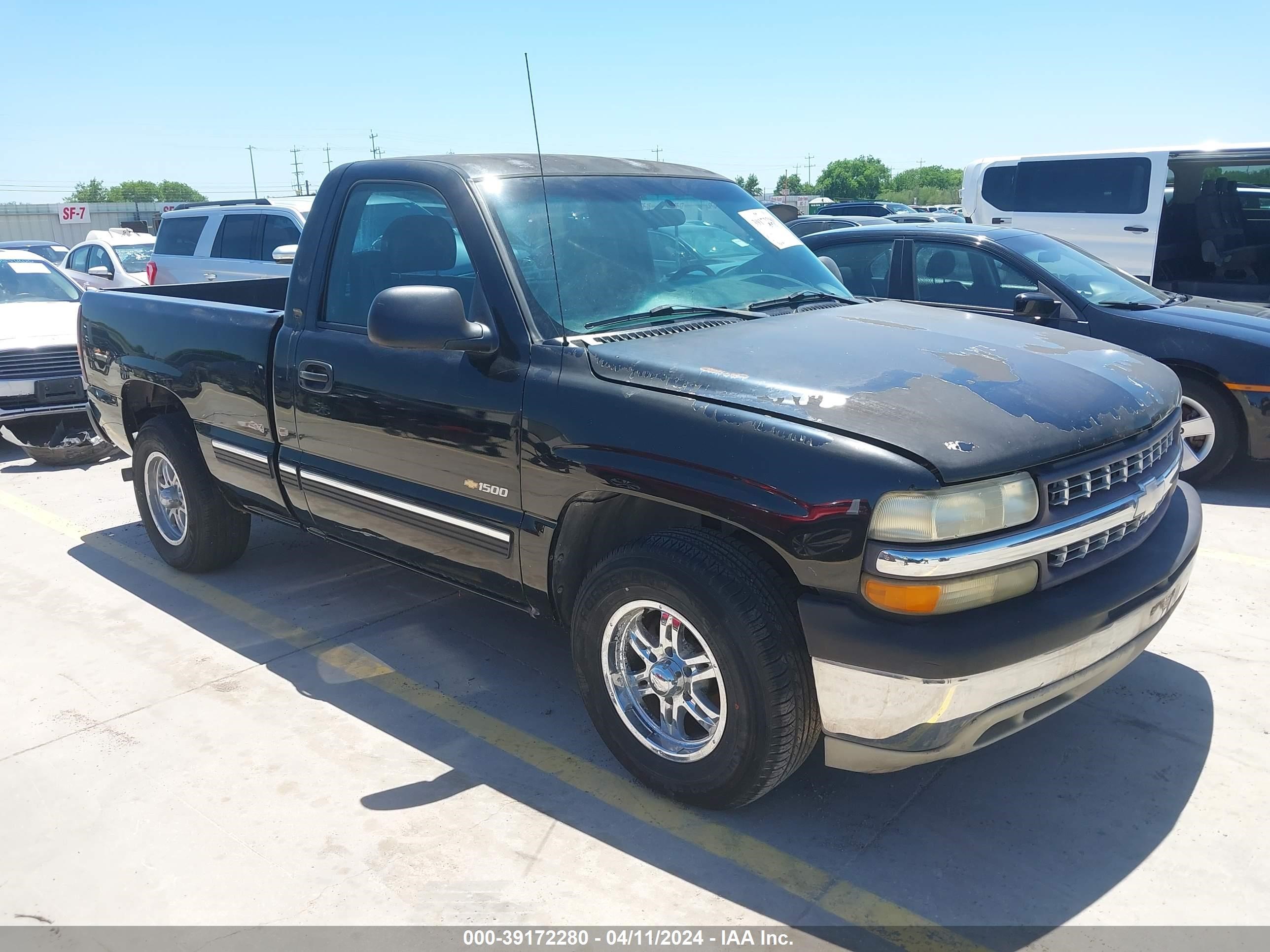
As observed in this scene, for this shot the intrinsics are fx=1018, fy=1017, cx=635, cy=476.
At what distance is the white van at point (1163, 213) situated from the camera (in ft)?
33.0

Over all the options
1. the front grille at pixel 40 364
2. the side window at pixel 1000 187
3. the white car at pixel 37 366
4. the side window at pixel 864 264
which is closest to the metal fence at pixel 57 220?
the white car at pixel 37 366

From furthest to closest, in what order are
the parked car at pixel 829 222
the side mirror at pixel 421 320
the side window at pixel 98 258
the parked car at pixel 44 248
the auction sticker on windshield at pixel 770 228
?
the parked car at pixel 44 248 < the parked car at pixel 829 222 < the side window at pixel 98 258 < the auction sticker on windshield at pixel 770 228 < the side mirror at pixel 421 320

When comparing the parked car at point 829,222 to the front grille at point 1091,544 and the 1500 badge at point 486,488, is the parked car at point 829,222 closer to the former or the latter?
the 1500 badge at point 486,488

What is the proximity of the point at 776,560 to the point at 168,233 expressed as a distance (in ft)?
37.8

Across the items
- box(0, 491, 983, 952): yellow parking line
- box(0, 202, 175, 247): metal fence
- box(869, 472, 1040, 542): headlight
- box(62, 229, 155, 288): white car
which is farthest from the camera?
box(0, 202, 175, 247): metal fence

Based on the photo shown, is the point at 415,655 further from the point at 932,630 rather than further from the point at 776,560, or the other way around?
the point at 932,630

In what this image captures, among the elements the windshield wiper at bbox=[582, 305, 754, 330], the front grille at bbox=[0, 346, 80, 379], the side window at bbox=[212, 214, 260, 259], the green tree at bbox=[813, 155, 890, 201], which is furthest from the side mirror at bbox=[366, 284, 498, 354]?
the green tree at bbox=[813, 155, 890, 201]

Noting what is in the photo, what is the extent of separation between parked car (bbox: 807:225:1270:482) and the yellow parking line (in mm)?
4227

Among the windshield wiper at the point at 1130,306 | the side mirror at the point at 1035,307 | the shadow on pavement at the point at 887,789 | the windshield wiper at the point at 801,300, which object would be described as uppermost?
the windshield wiper at the point at 801,300

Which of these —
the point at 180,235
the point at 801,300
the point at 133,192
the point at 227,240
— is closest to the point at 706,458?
the point at 801,300

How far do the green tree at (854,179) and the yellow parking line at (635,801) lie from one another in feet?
274

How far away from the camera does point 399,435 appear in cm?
371

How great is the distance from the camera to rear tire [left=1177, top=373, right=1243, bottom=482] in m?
6.26

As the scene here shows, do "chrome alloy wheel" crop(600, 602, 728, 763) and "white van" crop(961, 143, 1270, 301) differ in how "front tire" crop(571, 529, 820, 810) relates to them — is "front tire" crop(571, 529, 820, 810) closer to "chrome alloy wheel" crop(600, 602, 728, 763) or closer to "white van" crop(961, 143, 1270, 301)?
"chrome alloy wheel" crop(600, 602, 728, 763)
